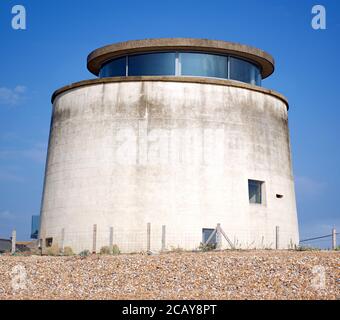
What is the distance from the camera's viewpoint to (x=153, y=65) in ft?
105

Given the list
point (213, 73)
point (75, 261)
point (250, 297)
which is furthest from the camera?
point (213, 73)

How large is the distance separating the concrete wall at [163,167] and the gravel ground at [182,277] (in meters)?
5.99

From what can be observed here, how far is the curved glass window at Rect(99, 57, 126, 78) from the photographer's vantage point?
3266cm

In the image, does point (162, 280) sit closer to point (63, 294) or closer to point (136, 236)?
point (63, 294)

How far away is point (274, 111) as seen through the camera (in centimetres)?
3306

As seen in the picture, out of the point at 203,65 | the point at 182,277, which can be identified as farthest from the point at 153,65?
the point at 182,277

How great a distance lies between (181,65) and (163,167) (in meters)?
4.78

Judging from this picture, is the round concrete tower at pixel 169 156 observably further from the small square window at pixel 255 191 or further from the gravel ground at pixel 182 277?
the gravel ground at pixel 182 277

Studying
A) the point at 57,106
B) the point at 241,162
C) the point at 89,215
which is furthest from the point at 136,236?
the point at 57,106

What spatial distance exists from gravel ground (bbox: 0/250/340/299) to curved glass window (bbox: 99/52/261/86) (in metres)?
10.5

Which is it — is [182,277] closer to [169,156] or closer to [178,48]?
[169,156]

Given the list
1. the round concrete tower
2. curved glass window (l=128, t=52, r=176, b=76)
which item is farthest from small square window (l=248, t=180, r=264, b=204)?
curved glass window (l=128, t=52, r=176, b=76)

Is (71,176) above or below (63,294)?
above
